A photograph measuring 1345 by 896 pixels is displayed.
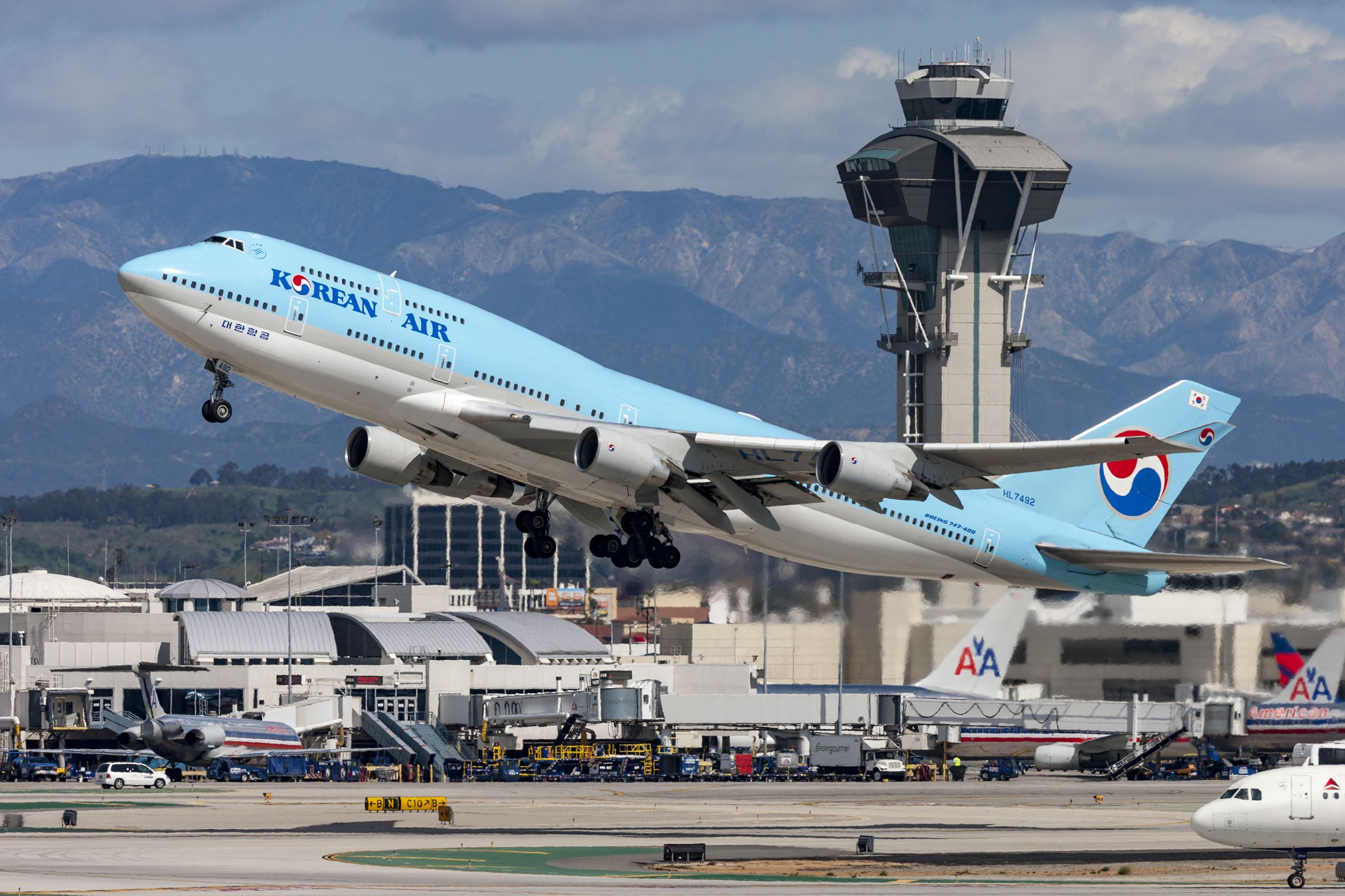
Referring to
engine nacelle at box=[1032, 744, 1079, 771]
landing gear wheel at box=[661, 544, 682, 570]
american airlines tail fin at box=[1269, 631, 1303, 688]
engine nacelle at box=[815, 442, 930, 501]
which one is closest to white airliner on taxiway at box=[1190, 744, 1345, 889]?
engine nacelle at box=[815, 442, 930, 501]

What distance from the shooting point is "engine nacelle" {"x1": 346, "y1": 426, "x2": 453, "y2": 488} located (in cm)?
5619

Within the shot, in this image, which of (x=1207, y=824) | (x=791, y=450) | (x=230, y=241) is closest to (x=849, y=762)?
(x=791, y=450)

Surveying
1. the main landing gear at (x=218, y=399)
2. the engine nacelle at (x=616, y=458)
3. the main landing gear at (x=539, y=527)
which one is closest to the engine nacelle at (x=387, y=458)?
the main landing gear at (x=539, y=527)

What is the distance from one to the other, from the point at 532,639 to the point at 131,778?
57.3 m

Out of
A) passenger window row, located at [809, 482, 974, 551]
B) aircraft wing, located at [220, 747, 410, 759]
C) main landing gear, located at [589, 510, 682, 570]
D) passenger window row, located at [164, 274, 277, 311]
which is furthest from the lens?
aircraft wing, located at [220, 747, 410, 759]

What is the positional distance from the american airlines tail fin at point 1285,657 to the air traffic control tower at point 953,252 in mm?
87015

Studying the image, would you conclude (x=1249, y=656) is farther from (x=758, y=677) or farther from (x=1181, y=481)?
(x=758, y=677)

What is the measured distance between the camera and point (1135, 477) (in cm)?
6544

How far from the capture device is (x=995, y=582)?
63.3m

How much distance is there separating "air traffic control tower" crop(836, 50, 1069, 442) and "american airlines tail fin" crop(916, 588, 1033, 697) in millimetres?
78933

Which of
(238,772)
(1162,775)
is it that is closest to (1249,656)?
(1162,775)

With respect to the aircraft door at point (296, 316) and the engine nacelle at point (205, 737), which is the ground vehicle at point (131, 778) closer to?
the engine nacelle at point (205, 737)

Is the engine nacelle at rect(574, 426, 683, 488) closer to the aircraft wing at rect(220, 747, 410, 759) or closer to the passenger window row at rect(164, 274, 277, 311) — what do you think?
the passenger window row at rect(164, 274, 277, 311)

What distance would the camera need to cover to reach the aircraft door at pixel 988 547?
61.7 meters
